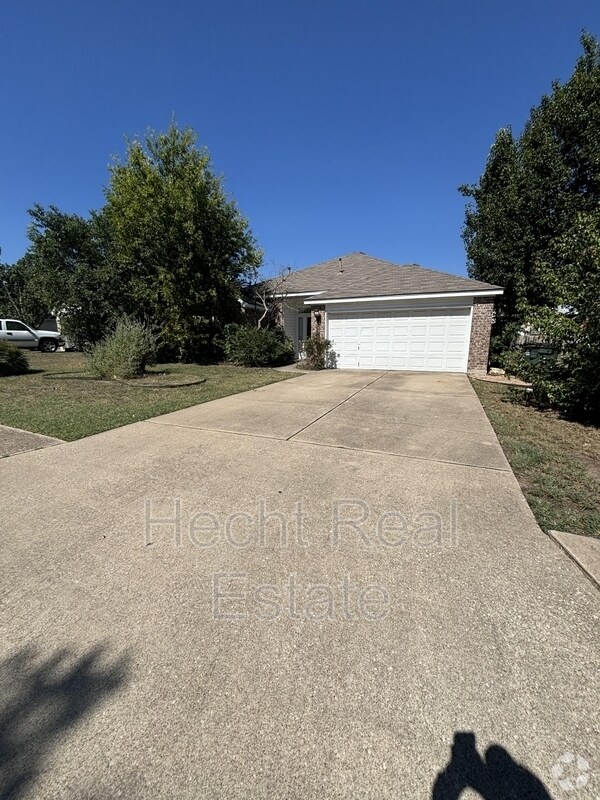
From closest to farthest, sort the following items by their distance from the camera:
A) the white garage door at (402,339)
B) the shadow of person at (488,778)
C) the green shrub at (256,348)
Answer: the shadow of person at (488,778) → the white garage door at (402,339) → the green shrub at (256,348)

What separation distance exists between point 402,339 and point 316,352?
3266 millimetres

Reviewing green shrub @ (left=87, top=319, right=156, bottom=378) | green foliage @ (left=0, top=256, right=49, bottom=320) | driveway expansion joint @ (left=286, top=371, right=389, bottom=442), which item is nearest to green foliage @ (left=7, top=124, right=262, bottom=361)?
green shrub @ (left=87, top=319, right=156, bottom=378)

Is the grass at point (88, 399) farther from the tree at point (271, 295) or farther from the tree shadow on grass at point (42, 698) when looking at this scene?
the tree at point (271, 295)

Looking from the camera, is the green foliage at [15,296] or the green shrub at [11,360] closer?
the green shrub at [11,360]

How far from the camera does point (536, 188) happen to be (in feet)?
42.4

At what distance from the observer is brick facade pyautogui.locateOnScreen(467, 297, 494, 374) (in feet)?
40.4

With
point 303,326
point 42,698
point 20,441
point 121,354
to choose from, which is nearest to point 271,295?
point 303,326

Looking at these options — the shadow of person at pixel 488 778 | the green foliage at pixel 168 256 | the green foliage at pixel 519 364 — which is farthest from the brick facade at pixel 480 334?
the shadow of person at pixel 488 778

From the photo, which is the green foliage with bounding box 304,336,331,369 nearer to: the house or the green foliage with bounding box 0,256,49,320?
the house

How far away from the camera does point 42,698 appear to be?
1.52 m

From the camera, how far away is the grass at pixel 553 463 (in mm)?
3070

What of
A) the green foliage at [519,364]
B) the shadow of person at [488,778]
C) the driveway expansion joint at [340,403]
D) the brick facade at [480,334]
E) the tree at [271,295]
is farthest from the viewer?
the tree at [271,295]

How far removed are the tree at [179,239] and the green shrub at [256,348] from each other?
5.34ft

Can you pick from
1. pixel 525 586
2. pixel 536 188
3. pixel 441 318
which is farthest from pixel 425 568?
Answer: pixel 536 188
